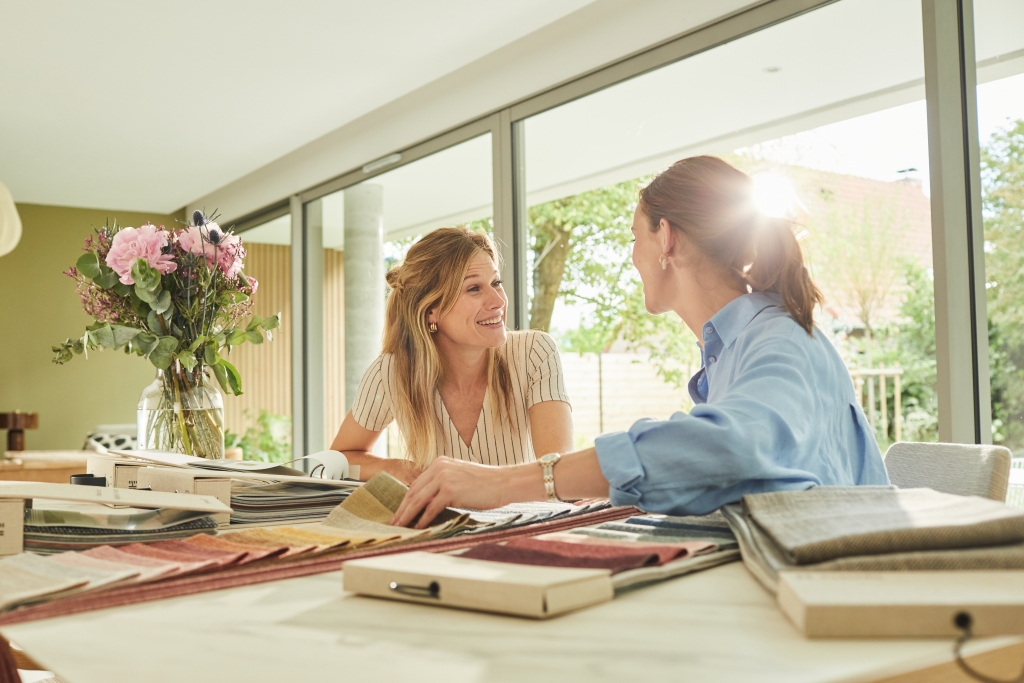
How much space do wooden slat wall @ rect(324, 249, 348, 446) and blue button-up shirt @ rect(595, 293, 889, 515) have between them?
4.43 metres

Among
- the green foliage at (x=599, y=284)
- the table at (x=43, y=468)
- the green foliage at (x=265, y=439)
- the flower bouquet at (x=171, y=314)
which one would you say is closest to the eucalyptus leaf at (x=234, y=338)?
the flower bouquet at (x=171, y=314)

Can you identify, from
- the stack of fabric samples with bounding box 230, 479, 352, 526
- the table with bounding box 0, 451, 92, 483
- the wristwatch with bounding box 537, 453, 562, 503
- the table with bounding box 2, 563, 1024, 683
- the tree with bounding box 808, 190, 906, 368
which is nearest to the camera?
the table with bounding box 2, 563, 1024, 683

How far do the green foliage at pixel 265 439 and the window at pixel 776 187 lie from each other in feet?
8.81

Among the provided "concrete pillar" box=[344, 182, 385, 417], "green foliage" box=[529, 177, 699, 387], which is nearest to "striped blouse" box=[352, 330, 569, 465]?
"green foliage" box=[529, 177, 699, 387]

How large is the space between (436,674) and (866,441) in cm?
78

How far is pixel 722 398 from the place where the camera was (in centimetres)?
93

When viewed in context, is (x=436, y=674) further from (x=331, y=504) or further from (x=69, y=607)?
(x=331, y=504)

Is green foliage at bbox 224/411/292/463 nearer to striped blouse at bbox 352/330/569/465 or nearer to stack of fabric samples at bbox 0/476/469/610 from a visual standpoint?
striped blouse at bbox 352/330/569/465

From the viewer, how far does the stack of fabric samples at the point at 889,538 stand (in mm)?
601

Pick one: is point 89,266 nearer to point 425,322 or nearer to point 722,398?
point 425,322

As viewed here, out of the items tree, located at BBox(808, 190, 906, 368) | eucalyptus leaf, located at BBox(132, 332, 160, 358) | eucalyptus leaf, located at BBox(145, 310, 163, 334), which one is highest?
tree, located at BBox(808, 190, 906, 368)

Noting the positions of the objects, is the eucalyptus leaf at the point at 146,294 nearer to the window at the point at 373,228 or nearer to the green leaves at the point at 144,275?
the green leaves at the point at 144,275

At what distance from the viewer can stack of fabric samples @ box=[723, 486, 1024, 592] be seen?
60 centimetres

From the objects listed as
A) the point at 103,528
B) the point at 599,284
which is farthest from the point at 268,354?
the point at 103,528
